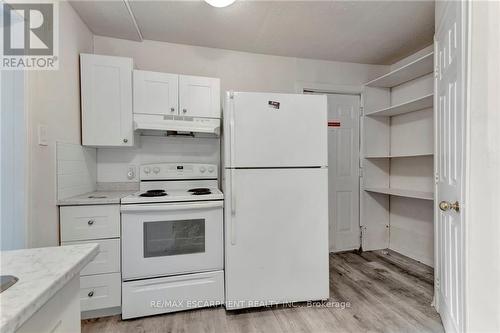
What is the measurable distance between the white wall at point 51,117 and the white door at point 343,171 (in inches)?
103

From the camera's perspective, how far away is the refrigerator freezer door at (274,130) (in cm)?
182

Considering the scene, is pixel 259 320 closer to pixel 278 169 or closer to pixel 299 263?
pixel 299 263

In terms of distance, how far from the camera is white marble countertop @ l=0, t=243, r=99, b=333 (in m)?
0.49

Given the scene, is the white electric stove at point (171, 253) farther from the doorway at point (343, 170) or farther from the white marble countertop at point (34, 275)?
the doorway at point (343, 170)

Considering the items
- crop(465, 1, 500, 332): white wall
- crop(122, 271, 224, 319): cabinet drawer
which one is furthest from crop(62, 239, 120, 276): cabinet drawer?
crop(465, 1, 500, 332): white wall

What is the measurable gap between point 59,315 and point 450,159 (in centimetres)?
208

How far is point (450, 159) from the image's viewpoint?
1.52 m

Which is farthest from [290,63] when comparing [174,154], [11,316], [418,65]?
[11,316]

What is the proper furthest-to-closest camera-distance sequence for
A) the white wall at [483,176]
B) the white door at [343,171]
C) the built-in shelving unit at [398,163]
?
the white door at [343,171] < the built-in shelving unit at [398,163] < the white wall at [483,176]

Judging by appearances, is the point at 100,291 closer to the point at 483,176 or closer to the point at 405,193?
the point at 483,176

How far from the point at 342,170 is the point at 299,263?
1523mm

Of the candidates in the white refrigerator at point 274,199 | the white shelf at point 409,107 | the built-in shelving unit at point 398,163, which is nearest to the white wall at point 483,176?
the white refrigerator at point 274,199

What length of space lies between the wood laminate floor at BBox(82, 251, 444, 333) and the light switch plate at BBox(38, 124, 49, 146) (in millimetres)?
1323

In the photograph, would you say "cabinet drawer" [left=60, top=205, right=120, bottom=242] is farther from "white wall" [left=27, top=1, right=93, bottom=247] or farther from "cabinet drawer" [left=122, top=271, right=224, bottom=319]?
"cabinet drawer" [left=122, top=271, right=224, bottom=319]
